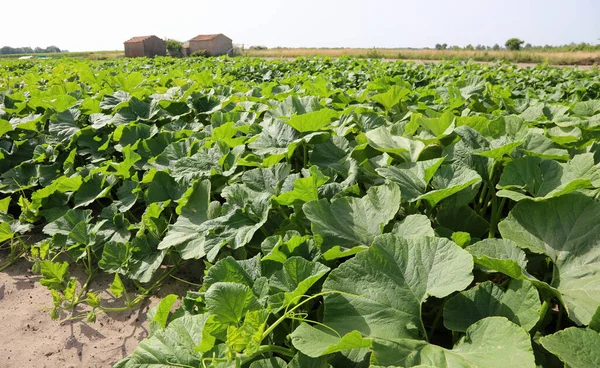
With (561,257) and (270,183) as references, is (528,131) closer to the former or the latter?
(561,257)

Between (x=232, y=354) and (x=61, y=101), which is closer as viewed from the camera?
(x=232, y=354)

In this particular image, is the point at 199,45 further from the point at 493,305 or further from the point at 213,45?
the point at 493,305

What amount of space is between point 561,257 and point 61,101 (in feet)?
12.9

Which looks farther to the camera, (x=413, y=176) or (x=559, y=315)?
(x=413, y=176)

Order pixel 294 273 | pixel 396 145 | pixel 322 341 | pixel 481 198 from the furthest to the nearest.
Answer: pixel 396 145, pixel 481 198, pixel 294 273, pixel 322 341

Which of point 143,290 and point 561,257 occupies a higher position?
point 561,257

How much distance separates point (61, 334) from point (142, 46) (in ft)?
131

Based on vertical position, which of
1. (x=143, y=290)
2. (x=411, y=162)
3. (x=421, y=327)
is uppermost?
(x=411, y=162)

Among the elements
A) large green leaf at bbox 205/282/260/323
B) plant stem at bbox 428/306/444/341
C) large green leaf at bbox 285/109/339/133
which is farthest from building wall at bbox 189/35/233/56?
plant stem at bbox 428/306/444/341

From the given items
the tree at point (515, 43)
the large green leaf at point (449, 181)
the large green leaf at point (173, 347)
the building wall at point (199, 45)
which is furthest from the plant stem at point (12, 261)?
the building wall at point (199, 45)

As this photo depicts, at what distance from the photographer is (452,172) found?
140 cm

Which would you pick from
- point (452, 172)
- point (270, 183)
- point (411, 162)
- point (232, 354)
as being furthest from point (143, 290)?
point (452, 172)

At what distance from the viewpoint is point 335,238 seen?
4.38 ft

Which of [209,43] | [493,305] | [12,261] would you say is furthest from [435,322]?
[209,43]
